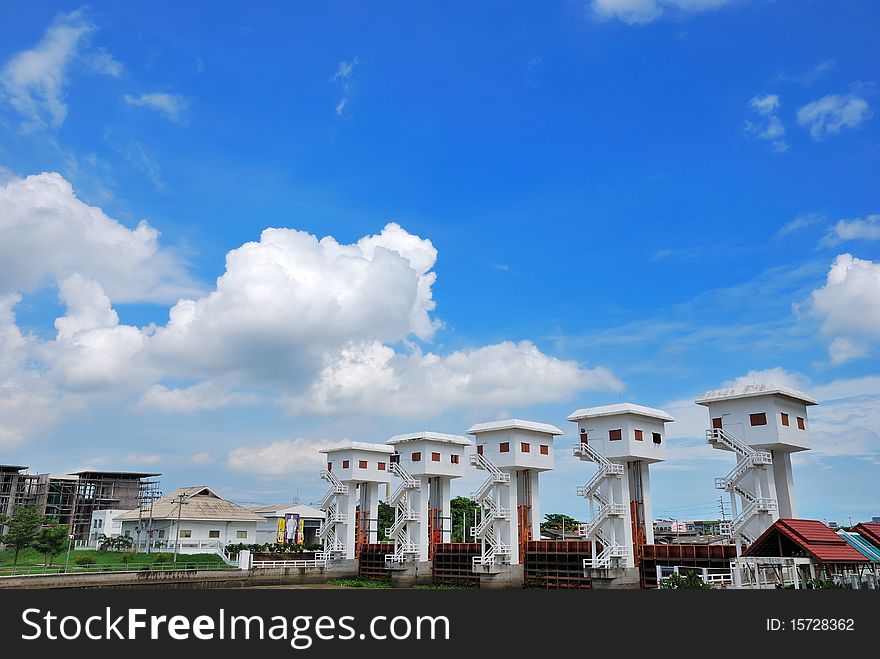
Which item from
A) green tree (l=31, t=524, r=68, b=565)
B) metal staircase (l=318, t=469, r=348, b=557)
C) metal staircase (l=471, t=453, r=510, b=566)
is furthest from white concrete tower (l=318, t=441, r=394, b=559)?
green tree (l=31, t=524, r=68, b=565)

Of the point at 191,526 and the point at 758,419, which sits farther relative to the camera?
the point at 191,526

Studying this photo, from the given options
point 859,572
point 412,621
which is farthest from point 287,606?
point 859,572

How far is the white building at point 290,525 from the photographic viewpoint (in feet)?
251

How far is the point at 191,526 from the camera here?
68.8 m

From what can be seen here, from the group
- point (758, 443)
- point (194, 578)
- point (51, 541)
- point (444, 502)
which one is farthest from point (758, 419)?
point (51, 541)

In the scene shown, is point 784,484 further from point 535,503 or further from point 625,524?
point 535,503

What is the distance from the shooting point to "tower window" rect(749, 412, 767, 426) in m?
40.0

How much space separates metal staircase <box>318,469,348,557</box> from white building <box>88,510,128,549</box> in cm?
2602

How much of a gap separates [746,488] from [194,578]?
3826 centimetres

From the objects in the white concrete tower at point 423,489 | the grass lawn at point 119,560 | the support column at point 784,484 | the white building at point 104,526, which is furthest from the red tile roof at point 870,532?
the white building at point 104,526

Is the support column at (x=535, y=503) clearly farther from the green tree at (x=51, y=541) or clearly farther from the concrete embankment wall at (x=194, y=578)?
the green tree at (x=51, y=541)

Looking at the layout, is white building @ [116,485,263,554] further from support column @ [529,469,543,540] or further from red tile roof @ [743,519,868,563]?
red tile roof @ [743,519,868,563]

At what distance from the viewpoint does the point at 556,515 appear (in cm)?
8550

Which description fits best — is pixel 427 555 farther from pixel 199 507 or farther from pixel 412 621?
pixel 412 621
